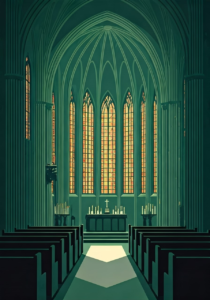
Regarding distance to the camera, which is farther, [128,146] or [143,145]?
[128,146]

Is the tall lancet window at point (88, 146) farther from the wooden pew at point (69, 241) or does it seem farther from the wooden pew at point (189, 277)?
the wooden pew at point (189, 277)

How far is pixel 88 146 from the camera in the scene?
2484cm

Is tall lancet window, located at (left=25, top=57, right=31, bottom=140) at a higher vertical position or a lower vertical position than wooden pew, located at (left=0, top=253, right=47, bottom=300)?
higher

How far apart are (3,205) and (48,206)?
20.8ft

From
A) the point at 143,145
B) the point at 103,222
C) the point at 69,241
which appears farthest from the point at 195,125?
the point at 143,145

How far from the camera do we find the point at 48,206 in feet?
60.9

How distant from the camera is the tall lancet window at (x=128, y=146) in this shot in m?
24.7

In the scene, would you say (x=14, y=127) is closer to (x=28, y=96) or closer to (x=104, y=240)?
(x=28, y=96)

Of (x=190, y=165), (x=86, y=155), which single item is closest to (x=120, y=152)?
(x=86, y=155)

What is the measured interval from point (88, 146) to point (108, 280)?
15.9 m

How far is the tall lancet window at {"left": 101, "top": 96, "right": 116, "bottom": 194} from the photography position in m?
25.0

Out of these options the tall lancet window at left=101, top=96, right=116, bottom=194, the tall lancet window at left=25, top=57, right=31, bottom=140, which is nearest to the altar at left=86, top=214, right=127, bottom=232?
the tall lancet window at left=101, top=96, right=116, bottom=194

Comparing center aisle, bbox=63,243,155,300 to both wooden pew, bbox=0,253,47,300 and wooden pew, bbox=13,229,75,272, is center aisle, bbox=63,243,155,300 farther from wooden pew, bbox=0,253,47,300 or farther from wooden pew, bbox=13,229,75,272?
wooden pew, bbox=0,253,47,300

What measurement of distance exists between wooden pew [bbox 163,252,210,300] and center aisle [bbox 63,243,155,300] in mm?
1461
